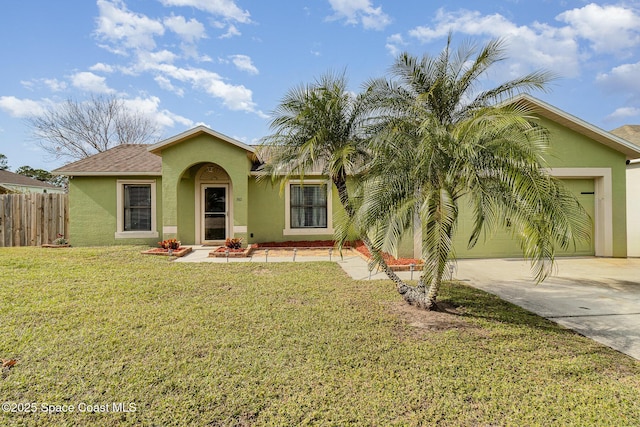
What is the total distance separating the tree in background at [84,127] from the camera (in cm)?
2552

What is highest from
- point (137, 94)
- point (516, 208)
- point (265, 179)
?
point (137, 94)

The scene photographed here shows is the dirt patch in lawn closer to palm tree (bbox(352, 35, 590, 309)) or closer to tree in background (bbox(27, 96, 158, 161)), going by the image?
palm tree (bbox(352, 35, 590, 309))

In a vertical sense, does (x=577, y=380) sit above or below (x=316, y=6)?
below

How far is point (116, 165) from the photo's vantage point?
1333cm

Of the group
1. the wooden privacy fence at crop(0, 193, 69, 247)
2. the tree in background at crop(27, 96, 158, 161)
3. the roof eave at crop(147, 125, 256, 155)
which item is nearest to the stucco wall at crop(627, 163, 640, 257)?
the roof eave at crop(147, 125, 256, 155)

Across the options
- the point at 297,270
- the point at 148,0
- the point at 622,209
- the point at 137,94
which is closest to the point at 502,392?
the point at 297,270

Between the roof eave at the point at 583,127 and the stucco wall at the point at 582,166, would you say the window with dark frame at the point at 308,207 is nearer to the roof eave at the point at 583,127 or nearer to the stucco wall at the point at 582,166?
the stucco wall at the point at 582,166

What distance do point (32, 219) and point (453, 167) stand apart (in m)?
16.7

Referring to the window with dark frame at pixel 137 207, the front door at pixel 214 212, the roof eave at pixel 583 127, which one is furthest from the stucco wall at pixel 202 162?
the roof eave at pixel 583 127

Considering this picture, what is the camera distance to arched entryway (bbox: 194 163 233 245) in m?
13.5

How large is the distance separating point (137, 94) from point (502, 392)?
3095 cm

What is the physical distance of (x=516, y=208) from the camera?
14.4ft

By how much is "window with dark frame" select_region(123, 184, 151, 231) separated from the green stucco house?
39mm

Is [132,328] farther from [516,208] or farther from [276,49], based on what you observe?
[276,49]
